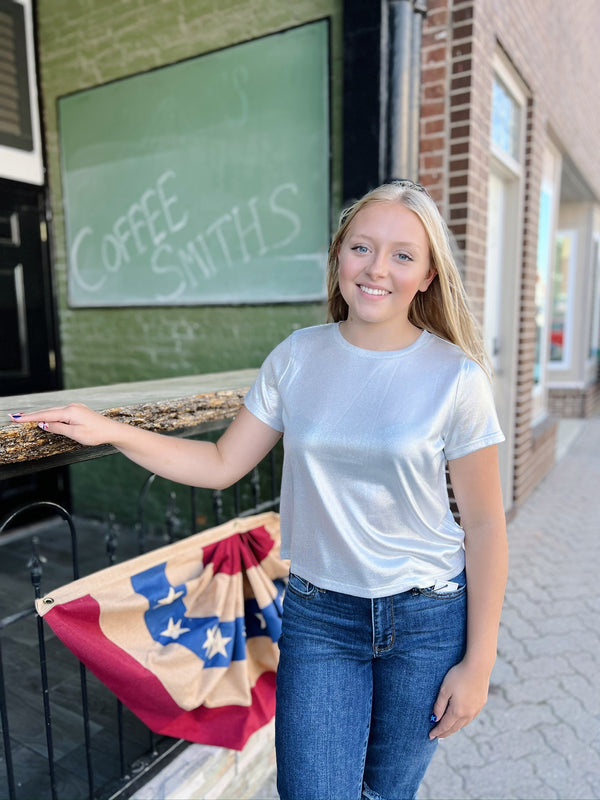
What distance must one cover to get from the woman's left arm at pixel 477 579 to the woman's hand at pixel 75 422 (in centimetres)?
78

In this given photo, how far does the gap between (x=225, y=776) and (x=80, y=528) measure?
129 inches

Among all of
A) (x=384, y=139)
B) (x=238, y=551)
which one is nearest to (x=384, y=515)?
(x=238, y=551)

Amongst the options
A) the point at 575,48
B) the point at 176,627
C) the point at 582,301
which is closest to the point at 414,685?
the point at 176,627

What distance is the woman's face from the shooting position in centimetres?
129

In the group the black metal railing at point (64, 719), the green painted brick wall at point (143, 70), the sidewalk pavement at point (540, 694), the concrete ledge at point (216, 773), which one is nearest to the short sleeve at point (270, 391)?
the black metal railing at point (64, 719)

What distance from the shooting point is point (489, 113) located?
12.2 feet

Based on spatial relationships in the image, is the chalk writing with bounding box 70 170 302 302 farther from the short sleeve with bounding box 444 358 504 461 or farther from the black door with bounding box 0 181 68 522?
the short sleeve with bounding box 444 358 504 461

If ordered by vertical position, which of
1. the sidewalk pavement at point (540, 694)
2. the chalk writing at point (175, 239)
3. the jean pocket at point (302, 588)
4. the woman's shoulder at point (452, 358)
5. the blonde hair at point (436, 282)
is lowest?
the sidewalk pavement at point (540, 694)

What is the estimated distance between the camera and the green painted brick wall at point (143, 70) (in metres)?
3.71

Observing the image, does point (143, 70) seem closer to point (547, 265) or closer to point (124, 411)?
point (124, 411)

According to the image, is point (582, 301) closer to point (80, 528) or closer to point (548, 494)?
point (548, 494)

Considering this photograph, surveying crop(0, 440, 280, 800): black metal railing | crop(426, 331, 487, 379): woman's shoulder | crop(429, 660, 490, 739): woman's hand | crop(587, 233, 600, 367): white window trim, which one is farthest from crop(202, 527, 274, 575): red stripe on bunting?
crop(587, 233, 600, 367): white window trim

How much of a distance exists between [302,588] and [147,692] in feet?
2.76

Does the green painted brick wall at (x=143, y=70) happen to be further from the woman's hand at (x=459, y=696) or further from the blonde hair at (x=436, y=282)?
the woman's hand at (x=459, y=696)
